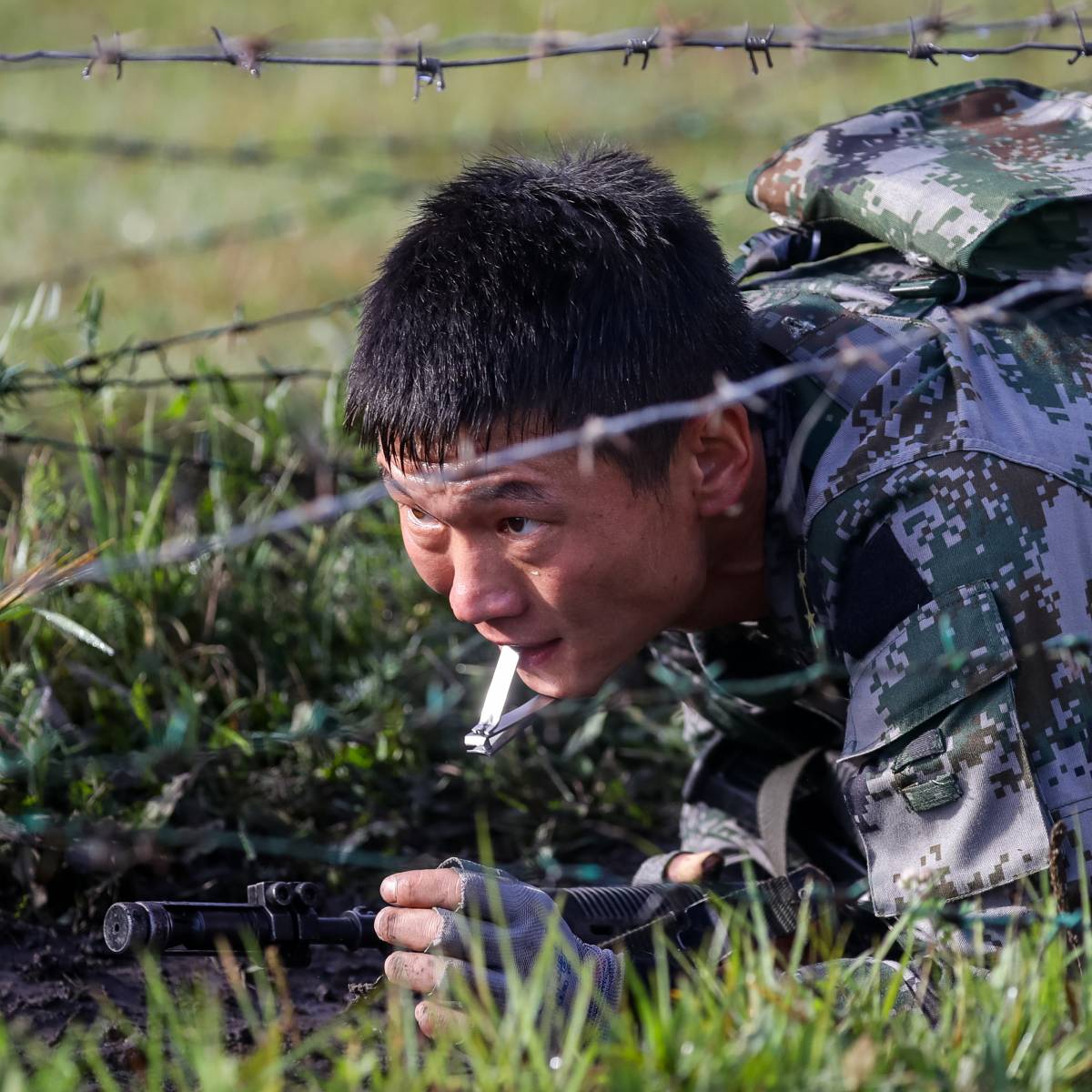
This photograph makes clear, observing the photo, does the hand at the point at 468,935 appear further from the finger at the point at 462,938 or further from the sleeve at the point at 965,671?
the sleeve at the point at 965,671

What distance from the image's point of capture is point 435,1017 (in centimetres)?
181

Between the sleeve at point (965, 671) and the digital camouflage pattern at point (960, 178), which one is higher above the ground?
the digital camouflage pattern at point (960, 178)

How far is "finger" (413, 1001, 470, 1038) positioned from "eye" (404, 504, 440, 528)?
1.99ft

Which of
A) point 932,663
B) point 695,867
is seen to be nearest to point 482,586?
point 932,663

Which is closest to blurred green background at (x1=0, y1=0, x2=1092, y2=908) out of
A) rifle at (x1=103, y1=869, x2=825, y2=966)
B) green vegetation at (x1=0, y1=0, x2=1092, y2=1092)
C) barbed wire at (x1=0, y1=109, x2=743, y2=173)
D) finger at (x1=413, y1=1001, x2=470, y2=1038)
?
green vegetation at (x1=0, y1=0, x2=1092, y2=1092)

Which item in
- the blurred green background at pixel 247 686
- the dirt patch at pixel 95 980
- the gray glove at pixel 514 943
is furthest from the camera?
the blurred green background at pixel 247 686

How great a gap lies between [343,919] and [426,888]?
0.19 meters

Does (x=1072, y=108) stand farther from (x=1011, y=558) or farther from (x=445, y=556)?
(x=445, y=556)

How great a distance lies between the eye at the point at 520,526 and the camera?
6.59 ft

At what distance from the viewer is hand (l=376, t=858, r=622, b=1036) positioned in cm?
186

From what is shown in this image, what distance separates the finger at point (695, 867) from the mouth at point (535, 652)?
59 centimetres

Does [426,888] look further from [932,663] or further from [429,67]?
[429,67]

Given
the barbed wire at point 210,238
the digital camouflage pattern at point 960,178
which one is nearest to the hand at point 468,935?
the digital camouflage pattern at point 960,178

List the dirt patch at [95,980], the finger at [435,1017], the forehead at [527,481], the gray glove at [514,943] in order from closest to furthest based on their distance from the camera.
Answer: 1. the finger at [435,1017]
2. the gray glove at [514,943]
3. the forehead at [527,481]
4. the dirt patch at [95,980]
